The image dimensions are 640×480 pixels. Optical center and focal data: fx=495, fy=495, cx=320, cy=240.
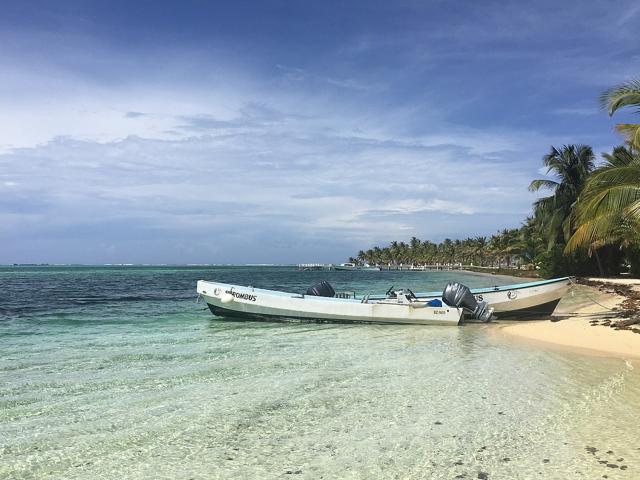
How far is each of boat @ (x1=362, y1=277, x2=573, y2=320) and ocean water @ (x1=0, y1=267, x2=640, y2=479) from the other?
636cm

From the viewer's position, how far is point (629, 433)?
20.0 feet

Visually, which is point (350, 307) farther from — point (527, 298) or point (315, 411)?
point (315, 411)

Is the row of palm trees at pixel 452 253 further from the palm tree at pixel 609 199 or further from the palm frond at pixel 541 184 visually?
the palm tree at pixel 609 199

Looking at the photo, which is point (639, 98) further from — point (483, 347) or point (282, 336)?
point (282, 336)

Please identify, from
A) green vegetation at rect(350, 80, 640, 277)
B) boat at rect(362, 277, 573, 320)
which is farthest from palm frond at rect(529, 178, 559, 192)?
boat at rect(362, 277, 573, 320)

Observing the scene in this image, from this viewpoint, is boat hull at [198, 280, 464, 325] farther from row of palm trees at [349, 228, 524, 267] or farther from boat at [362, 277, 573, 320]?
row of palm trees at [349, 228, 524, 267]

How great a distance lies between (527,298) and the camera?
19500 millimetres

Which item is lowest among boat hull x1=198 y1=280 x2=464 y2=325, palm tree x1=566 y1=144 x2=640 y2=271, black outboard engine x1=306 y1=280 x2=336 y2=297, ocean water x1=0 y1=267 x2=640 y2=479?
ocean water x1=0 y1=267 x2=640 y2=479

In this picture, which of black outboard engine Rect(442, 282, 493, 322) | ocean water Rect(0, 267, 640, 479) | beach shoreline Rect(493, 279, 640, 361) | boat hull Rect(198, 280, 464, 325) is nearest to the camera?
ocean water Rect(0, 267, 640, 479)

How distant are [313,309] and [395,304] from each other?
3071 millimetres

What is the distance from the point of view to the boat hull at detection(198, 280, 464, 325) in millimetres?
18031

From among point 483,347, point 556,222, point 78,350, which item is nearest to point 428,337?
point 483,347

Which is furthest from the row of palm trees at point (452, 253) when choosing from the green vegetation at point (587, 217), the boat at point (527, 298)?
the boat at point (527, 298)

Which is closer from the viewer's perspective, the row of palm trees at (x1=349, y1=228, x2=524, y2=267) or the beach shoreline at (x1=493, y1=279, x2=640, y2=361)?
the beach shoreline at (x1=493, y1=279, x2=640, y2=361)
